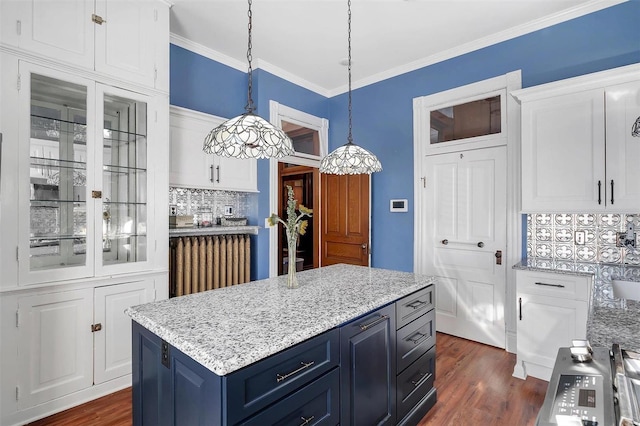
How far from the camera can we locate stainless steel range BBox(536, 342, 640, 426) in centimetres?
66

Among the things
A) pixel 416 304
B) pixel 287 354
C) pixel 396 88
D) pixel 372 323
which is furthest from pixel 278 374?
pixel 396 88

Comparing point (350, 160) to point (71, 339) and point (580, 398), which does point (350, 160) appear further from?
point (71, 339)

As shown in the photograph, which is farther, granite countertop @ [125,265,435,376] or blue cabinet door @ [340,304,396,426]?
blue cabinet door @ [340,304,396,426]

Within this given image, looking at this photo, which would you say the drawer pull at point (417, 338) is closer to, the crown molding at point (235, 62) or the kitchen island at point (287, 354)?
the kitchen island at point (287, 354)

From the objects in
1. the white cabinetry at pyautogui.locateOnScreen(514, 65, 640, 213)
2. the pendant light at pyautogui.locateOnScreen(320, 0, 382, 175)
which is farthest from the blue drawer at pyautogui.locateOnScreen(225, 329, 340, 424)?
the white cabinetry at pyautogui.locateOnScreen(514, 65, 640, 213)

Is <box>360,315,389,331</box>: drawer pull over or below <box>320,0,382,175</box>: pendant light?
below

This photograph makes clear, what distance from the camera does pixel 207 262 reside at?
3.47 metres

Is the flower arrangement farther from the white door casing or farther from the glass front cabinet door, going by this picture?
the white door casing

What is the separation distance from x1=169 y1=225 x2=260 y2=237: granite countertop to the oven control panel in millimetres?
3146

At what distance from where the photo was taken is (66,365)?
2.34 metres

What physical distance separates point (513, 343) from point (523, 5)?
327 centimetres

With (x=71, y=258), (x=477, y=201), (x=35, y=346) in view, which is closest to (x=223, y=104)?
(x=71, y=258)

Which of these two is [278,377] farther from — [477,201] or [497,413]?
[477,201]

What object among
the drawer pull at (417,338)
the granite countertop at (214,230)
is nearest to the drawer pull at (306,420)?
the drawer pull at (417,338)
